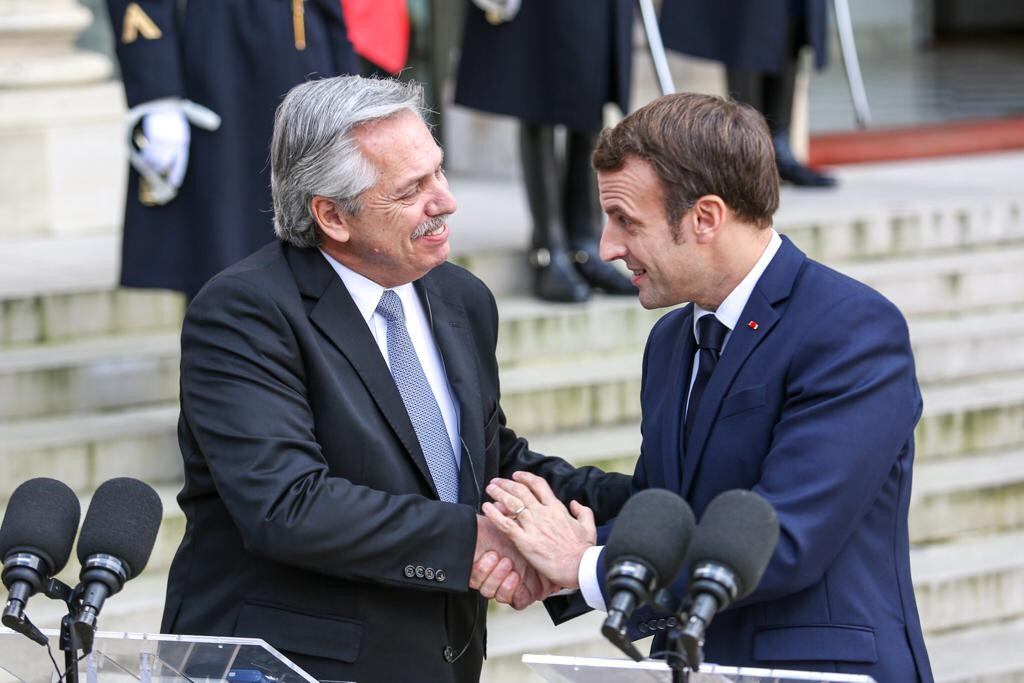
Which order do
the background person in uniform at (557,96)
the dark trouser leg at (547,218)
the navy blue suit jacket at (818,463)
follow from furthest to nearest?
the dark trouser leg at (547,218)
the background person in uniform at (557,96)
the navy blue suit jacket at (818,463)

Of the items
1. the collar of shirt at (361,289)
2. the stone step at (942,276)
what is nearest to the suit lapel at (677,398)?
the collar of shirt at (361,289)

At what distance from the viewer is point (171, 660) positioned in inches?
88.0

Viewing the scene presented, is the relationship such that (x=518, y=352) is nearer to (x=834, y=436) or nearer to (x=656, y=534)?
(x=834, y=436)

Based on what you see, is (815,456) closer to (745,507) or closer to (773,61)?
(745,507)

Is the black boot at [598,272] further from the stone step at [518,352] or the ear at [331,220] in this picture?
the ear at [331,220]

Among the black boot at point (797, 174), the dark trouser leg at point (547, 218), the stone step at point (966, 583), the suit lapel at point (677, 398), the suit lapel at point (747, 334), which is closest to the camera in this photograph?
the suit lapel at point (747, 334)

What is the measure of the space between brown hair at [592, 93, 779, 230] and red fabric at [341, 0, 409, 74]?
7.77ft

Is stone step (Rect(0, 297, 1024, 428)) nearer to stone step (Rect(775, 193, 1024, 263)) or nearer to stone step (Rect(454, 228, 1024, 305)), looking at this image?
stone step (Rect(454, 228, 1024, 305))

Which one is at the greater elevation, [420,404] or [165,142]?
[165,142]

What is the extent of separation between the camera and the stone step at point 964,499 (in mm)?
5184

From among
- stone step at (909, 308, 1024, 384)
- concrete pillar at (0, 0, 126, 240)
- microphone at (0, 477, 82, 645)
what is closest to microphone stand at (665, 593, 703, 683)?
microphone at (0, 477, 82, 645)

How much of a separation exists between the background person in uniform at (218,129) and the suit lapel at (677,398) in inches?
73.9

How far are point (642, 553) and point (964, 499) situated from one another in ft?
11.8

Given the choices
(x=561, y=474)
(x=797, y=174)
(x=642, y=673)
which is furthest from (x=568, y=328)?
(x=642, y=673)
